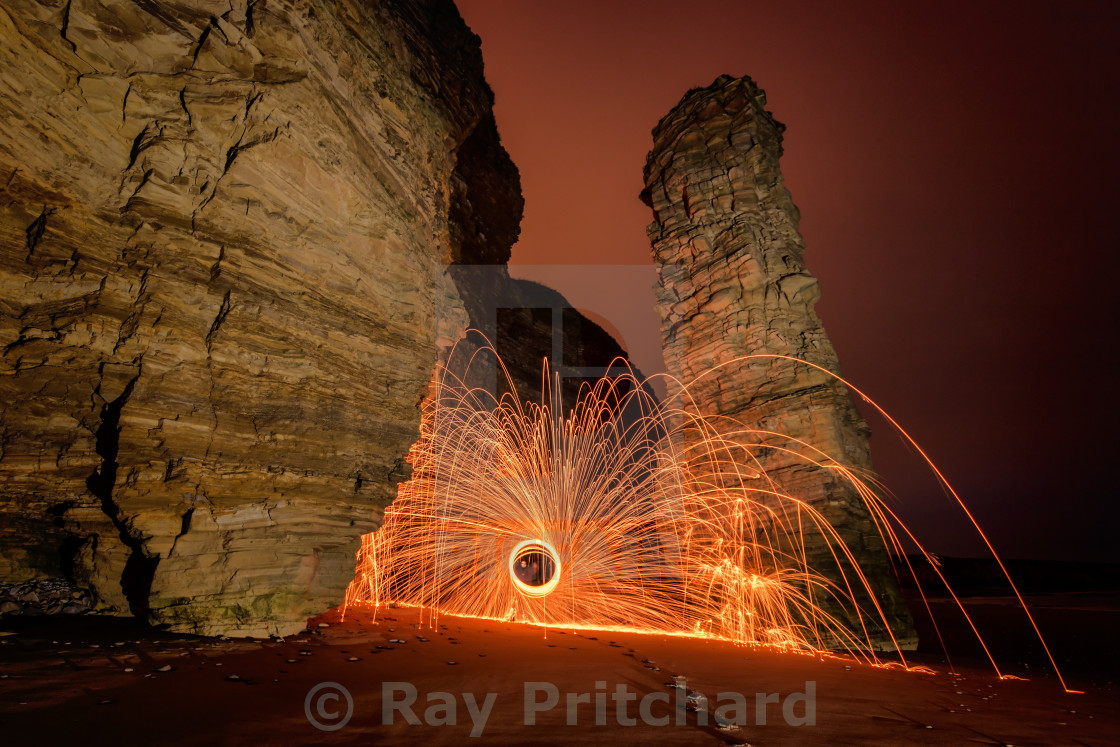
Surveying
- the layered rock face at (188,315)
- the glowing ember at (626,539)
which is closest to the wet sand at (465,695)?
the layered rock face at (188,315)

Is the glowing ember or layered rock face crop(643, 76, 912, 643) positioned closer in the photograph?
the glowing ember

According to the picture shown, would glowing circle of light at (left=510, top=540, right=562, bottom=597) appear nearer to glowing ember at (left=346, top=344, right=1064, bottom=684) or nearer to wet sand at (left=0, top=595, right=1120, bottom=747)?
glowing ember at (left=346, top=344, right=1064, bottom=684)

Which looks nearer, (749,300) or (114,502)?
(114,502)

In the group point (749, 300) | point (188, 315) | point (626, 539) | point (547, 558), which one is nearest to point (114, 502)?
point (188, 315)

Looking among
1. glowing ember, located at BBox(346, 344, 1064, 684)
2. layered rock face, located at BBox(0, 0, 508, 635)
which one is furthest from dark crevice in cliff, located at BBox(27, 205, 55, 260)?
glowing ember, located at BBox(346, 344, 1064, 684)

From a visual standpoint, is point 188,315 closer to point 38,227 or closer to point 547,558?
point 38,227

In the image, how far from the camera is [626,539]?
7.99m

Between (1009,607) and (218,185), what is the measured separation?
833 inches

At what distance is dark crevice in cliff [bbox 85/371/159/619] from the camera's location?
3.84m

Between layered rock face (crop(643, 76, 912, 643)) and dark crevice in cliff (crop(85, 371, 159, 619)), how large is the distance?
8350 mm

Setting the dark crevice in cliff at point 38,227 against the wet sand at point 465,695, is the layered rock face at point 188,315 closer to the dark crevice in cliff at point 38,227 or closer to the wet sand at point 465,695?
the dark crevice in cliff at point 38,227

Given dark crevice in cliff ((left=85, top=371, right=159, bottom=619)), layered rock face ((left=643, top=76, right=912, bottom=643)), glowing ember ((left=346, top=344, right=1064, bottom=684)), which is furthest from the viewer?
layered rock face ((left=643, top=76, right=912, bottom=643))

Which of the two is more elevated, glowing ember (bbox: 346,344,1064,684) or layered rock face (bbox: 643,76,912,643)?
layered rock face (bbox: 643,76,912,643)

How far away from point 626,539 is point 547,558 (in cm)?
138
